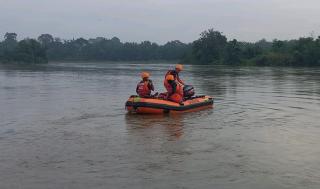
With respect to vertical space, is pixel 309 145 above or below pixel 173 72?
below

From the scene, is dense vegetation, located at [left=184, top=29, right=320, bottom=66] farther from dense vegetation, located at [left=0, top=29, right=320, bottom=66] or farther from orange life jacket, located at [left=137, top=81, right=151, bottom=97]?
orange life jacket, located at [left=137, top=81, right=151, bottom=97]

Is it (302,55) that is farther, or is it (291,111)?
(302,55)

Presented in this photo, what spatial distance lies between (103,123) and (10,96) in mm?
10097

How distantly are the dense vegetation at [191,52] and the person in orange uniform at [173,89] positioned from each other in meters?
59.2

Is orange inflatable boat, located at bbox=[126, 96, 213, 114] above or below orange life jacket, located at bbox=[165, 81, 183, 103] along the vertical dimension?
below

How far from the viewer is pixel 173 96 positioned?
1602 centimetres

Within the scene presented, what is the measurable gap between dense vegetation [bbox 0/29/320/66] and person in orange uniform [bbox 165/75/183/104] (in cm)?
5924

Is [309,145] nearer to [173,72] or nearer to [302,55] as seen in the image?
[173,72]

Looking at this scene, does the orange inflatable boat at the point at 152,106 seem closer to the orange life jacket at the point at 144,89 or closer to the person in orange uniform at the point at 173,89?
the person in orange uniform at the point at 173,89

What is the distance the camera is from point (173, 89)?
15859 mm

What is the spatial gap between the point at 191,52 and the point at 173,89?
87802mm

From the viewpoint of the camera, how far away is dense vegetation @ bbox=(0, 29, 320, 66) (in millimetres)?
76387

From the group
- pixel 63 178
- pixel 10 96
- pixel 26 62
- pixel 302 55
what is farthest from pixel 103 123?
pixel 26 62

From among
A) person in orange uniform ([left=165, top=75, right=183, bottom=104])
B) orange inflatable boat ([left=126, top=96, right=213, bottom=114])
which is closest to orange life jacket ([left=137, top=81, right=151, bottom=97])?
orange inflatable boat ([left=126, top=96, right=213, bottom=114])
